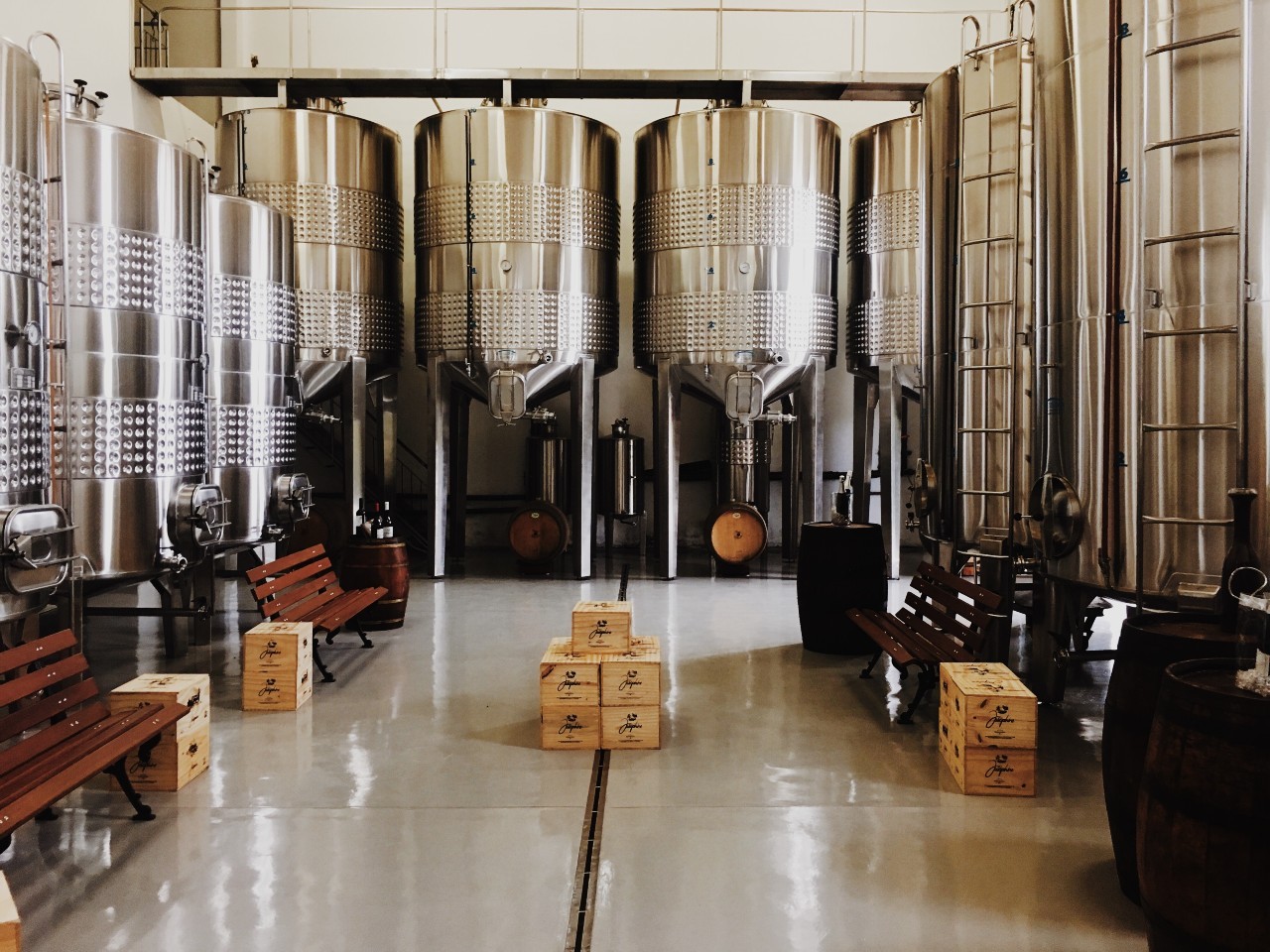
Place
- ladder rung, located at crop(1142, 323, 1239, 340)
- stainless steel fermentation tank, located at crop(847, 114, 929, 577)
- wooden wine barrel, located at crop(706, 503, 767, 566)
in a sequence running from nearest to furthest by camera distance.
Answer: ladder rung, located at crop(1142, 323, 1239, 340) < wooden wine barrel, located at crop(706, 503, 767, 566) < stainless steel fermentation tank, located at crop(847, 114, 929, 577)

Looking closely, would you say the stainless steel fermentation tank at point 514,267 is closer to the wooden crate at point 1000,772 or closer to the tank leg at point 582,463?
the tank leg at point 582,463

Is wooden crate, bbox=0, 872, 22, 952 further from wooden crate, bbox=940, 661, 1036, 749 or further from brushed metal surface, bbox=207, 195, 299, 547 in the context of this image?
brushed metal surface, bbox=207, 195, 299, 547

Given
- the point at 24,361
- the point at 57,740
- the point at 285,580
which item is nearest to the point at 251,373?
the point at 285,580

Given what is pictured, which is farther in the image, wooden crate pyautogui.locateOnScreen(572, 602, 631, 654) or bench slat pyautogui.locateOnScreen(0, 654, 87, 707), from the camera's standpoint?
wooden crate pyautogui.locateOnScreen(572, 602, 631, 654)

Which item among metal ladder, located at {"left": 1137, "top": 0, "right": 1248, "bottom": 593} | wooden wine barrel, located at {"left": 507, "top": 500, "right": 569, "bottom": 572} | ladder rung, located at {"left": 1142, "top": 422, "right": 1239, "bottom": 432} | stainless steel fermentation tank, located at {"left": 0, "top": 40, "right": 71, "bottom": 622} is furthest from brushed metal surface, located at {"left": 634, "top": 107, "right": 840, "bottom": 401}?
stainless steel fermentation tank, located at {"left": 0, "top": 40, "right": 71, "bottom": 622}

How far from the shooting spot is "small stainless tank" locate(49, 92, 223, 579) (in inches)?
200

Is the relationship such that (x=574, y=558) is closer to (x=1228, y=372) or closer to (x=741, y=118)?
(x=741, y=118)

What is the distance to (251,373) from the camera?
714 centimetres

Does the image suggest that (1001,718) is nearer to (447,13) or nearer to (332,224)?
(332,224)

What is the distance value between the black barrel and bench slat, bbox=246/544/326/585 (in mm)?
2980

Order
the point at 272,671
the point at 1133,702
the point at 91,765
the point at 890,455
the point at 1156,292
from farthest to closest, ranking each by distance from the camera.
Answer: the point at 890,455, the point at 272,671, the point at 1156,292, the point at 91,765, the point at 1133,702

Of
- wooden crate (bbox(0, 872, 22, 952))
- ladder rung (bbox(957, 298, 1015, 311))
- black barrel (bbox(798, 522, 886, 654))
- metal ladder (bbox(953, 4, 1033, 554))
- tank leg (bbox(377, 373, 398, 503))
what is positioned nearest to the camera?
wooden crate (bbox(0, 872, 22, 952))

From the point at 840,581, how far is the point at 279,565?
3.21m

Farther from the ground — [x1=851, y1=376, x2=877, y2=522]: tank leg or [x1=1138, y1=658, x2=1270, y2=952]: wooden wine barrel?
[x1=851, y1=376, x2=877, y2=522]: tank leg
